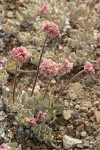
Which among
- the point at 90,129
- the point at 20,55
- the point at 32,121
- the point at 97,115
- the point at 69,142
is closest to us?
the point at 20,55

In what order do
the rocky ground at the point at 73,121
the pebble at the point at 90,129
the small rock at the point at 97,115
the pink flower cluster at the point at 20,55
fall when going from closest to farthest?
the pink flower cluster at the point at 20,55, the rocky ground at the point at 73,121, the pebble at the point at 90,129, the small rock at the point at 97,115

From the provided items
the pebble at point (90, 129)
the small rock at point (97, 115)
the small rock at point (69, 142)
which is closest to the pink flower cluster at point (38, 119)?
the small rock at point (69, 142)

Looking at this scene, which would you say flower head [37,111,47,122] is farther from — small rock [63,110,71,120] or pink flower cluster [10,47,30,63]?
pink flower cluster [10,47,30,63]

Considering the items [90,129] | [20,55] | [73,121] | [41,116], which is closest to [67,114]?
[73,121]

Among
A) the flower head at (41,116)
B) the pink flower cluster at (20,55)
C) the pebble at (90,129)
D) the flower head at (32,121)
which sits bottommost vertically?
the pebble at (90,129)

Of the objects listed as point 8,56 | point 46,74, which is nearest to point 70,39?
point 8,56

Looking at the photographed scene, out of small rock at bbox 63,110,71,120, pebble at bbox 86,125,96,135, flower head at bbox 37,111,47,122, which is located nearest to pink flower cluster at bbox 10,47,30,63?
flower head at bbox 37,111,47,122

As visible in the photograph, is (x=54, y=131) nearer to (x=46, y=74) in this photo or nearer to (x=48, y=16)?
(x=46, y=74)

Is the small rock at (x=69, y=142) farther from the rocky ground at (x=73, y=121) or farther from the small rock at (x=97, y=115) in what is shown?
the small rock at (x=97, y=115)

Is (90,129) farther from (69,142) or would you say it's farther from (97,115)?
(69,142)
